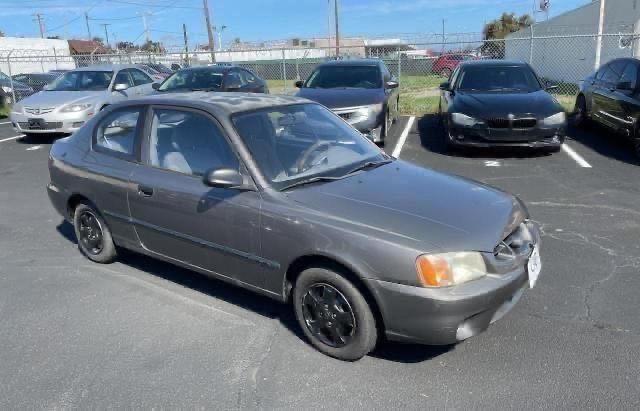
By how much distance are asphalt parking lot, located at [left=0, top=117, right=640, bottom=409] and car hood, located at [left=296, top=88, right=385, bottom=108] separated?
4.22 m

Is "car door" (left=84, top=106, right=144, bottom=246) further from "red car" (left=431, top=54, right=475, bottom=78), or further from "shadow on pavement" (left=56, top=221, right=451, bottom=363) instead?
"red car" (left=431, top=54, right=475, bottom=78)

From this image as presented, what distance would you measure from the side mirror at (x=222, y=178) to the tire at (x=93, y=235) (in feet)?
5.52

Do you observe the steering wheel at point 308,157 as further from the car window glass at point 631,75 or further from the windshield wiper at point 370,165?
the car window glass at point 631,75

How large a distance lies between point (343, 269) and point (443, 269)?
562 millimetres

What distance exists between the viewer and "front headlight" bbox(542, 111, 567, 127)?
26.3 ft

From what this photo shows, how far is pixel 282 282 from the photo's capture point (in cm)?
326

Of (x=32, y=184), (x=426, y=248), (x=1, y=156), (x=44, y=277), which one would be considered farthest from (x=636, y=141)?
(x=1, y=156)

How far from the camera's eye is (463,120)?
27.1 ft

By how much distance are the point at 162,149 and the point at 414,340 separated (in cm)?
233

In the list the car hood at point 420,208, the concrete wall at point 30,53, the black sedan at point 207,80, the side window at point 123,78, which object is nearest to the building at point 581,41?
the black sedan at point 207,80

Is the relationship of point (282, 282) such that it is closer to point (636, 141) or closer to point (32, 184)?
point (32, 184)

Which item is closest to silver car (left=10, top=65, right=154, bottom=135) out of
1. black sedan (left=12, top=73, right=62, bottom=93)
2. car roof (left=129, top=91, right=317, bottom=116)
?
car roof (left=129, top=91, right=317, bottom=116)

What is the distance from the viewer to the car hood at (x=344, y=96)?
339 inches

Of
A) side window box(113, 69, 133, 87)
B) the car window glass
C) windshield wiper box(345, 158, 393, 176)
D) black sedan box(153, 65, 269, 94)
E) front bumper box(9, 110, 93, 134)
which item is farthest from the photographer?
side window box(113, 69, 133, 87)
